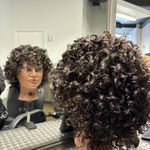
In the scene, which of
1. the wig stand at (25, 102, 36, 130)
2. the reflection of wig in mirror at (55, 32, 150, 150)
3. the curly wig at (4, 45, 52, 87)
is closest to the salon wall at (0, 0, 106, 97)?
the curly wig at (4, 45, 52, 87)

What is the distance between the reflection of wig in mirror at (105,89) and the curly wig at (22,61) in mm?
638

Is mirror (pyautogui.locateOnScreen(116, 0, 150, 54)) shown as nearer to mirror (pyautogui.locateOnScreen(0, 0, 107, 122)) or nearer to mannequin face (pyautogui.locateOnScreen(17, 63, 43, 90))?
mirror (pyautogui.locateOnScreen(0, 0, 107, 122))

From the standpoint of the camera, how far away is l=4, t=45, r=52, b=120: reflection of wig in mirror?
1.06 meters

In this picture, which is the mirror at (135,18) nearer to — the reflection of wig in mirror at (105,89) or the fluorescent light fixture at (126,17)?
the fluorescent light fixture at (126,17)

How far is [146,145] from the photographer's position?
0.90 meters

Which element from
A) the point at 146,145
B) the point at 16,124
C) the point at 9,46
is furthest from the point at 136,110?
the point at 9,46

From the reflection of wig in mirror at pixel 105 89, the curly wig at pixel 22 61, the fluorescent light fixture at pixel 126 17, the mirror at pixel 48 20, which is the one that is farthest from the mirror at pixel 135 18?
the reflection of wig in mirror at pixel 105 89

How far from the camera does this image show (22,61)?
1.06 meters

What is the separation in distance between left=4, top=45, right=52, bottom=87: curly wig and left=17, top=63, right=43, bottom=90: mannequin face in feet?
0.05

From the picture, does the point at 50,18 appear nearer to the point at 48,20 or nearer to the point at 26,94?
the point at 48,20

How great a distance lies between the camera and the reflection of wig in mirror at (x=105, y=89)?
1.31 ft

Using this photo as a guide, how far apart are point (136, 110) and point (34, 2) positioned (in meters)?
1.30

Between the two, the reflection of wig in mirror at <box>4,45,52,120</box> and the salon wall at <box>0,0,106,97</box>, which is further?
the salon wall at <box>0,0,106,97</box>

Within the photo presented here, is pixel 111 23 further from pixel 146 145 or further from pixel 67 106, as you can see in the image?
pixel 67 106
